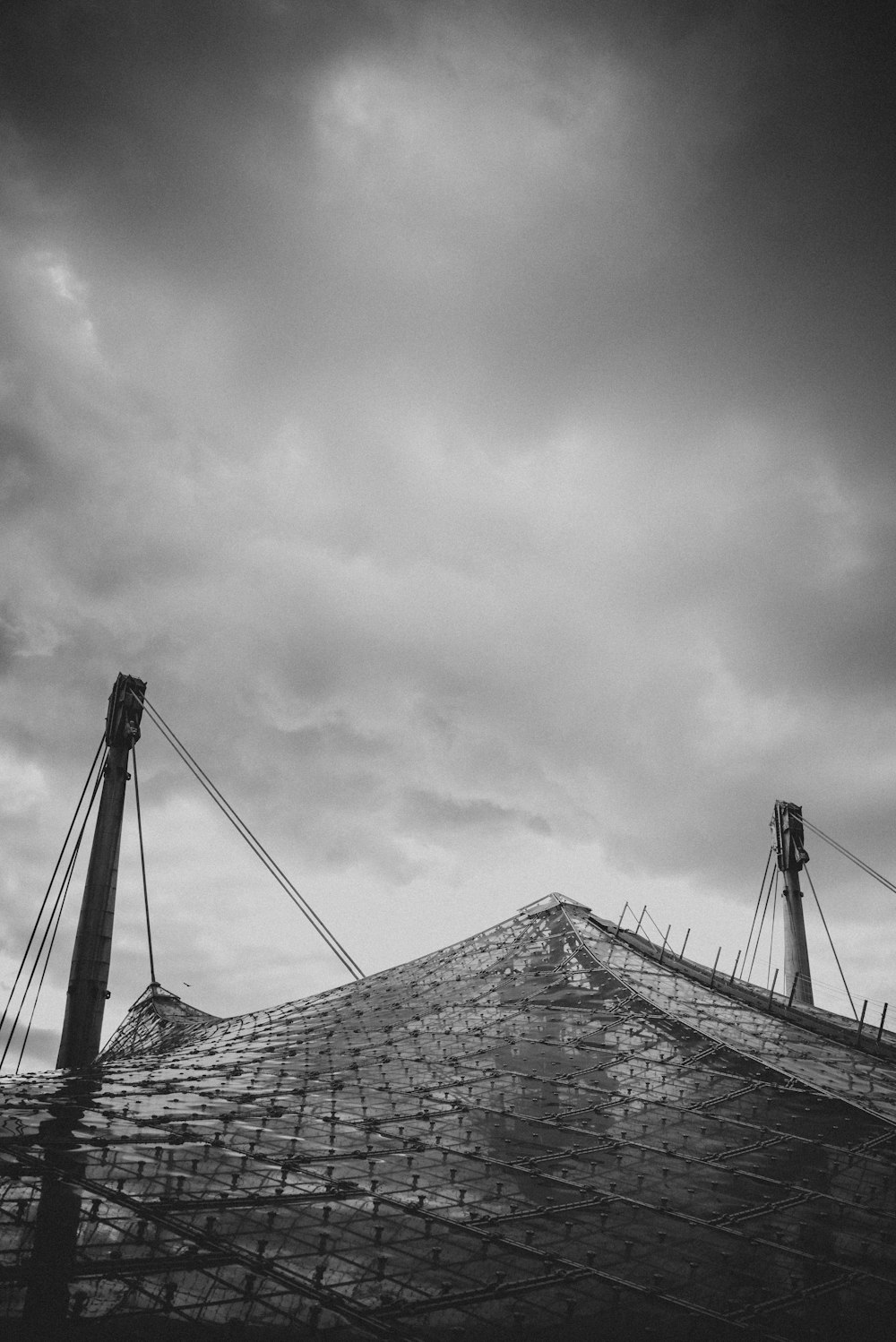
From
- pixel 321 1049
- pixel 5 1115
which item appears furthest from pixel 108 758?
pixel 5 1115

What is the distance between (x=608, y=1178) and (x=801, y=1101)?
194 inches

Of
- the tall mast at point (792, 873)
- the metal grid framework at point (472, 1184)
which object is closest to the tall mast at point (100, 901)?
the metal grid framework at point (472, 1184)

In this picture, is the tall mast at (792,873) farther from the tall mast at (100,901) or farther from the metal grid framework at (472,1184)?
the tall mast at (100,901)

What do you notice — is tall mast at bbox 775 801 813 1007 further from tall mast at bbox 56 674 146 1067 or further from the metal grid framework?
Result: tall mast at bbox 56 674 146 1067

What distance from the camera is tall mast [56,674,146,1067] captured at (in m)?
25.6

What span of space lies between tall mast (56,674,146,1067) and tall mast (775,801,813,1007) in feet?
104

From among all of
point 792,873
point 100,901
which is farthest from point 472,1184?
point 792,873

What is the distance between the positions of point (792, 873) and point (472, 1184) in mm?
35009

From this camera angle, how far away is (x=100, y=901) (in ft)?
88.7

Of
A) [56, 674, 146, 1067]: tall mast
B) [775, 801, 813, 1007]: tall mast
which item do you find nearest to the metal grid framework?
[56, 674, 146, 1067]: tall mast

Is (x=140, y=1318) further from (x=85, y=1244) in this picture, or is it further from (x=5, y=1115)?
(x=5, y=1115)

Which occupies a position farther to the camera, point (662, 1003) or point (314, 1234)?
point (662, 1003)

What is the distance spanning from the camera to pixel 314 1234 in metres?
11.5

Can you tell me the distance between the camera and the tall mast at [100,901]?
25.6 meters
